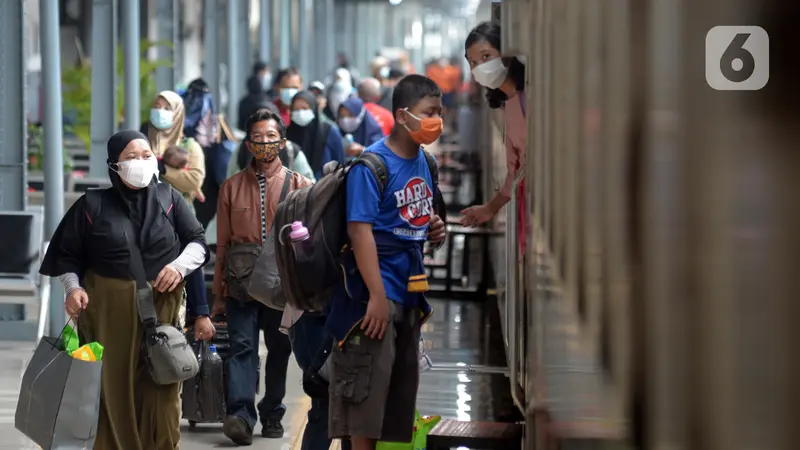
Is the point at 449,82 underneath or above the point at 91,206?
above

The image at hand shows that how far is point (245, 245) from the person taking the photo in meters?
7.62

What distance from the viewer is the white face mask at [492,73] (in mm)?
6465

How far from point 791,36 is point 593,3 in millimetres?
1173

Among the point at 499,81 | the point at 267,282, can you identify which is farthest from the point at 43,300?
the point at 499,81

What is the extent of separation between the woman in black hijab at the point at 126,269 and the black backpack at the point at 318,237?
811 mm

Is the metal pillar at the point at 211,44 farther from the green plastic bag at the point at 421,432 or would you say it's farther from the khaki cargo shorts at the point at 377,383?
the khaki cargo shorts at the point at 377,383

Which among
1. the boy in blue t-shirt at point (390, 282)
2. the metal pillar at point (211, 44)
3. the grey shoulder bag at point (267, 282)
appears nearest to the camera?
the boy in blue t-shirt at point (390, 282)

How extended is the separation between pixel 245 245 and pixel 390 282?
7.49 feet

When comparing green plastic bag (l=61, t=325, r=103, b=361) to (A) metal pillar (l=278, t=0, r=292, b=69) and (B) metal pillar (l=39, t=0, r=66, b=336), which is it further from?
(A) metal pillar (l=278, t=0, r=292, b=69)

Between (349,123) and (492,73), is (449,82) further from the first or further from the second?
(492,73)

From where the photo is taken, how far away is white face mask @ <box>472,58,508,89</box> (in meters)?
6.46

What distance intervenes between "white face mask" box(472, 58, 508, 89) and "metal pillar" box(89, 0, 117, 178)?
9.07 metres

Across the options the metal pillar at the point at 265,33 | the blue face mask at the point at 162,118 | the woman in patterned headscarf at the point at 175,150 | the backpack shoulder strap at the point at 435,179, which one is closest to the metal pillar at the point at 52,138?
the woman in patterned headscarf at the point at 175,150

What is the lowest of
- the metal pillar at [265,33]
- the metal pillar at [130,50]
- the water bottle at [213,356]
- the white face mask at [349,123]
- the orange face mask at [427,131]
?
the water bottle at [213,356]
